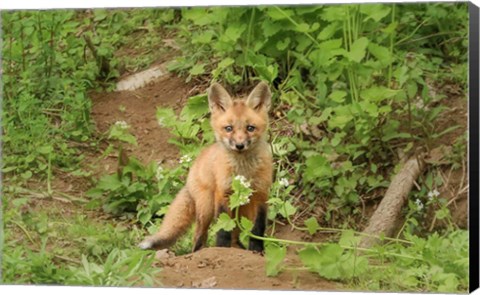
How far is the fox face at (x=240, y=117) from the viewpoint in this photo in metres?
7.74

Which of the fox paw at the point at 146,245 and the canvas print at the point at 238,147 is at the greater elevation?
the canvas print at the point at 238,147

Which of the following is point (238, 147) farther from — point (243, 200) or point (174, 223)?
point (174, 223)

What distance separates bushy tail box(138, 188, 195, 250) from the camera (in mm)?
7969

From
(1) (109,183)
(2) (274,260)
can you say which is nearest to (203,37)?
(1) (109,183)

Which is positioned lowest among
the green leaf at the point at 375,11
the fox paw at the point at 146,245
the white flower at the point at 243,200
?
the fox paw at the point at 146,245

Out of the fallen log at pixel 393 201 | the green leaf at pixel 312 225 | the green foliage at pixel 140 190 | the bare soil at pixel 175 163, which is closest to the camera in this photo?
the bare soil at pixel 175 163

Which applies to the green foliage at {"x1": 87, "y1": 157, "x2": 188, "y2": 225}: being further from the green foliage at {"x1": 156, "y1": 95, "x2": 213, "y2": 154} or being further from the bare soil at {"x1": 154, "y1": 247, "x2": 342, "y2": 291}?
the bare soil at {"x1": 154, "y1": 247, "x2": 342, "y2": 291}

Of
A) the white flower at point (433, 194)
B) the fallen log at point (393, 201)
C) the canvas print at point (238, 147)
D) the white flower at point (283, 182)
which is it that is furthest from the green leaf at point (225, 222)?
the white flower at point (433, 194)

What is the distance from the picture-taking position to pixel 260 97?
7.81 m

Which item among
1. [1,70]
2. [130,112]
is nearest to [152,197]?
[130,112]

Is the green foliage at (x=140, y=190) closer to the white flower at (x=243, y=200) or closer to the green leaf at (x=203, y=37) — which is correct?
the white flower at (x=243, y=200)

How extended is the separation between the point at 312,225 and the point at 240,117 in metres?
0.74

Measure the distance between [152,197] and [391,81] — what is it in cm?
159

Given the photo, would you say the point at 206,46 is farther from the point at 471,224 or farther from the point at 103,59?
the point at 471,224
